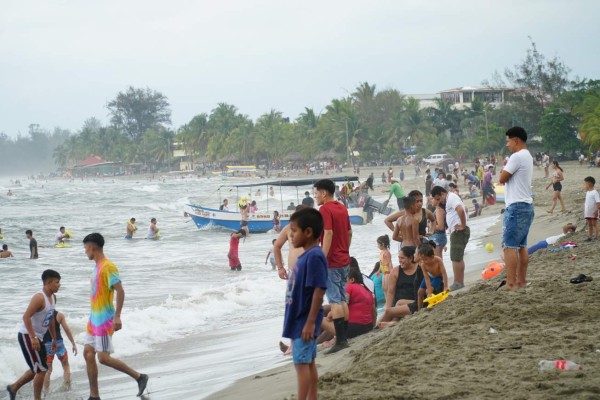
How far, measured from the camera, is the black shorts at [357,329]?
9.02 m

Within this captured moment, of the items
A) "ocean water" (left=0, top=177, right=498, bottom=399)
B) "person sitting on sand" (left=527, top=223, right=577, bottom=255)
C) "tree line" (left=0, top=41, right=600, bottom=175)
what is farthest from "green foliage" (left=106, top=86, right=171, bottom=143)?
"person sitting on sand" (left=527, top=223, right=577, bottom=255)

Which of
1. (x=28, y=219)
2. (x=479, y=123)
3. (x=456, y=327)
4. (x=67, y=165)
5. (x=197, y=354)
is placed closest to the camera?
(x=456, y=327)

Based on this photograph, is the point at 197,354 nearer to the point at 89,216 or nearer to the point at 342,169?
the point at 89,216

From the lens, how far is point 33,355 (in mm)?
7859

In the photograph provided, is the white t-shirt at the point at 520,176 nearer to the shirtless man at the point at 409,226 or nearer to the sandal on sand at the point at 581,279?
the sandal on sand at the point at 581,279

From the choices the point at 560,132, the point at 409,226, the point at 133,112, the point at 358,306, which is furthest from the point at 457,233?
the point at 133,112

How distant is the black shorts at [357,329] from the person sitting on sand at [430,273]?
0.66 m

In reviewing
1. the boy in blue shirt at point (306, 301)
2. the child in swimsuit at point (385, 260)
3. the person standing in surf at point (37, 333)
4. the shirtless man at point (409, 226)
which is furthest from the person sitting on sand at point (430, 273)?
the boy in blue shirt at point (306, 301)

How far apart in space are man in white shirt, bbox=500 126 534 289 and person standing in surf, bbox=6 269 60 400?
4417mm

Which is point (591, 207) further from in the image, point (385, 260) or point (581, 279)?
point (581, 279)

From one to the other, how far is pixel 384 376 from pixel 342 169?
87.4m

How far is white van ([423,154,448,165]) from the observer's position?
78700 mm

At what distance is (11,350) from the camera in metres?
10.9

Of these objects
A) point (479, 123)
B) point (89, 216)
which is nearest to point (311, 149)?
point (479, 123)
